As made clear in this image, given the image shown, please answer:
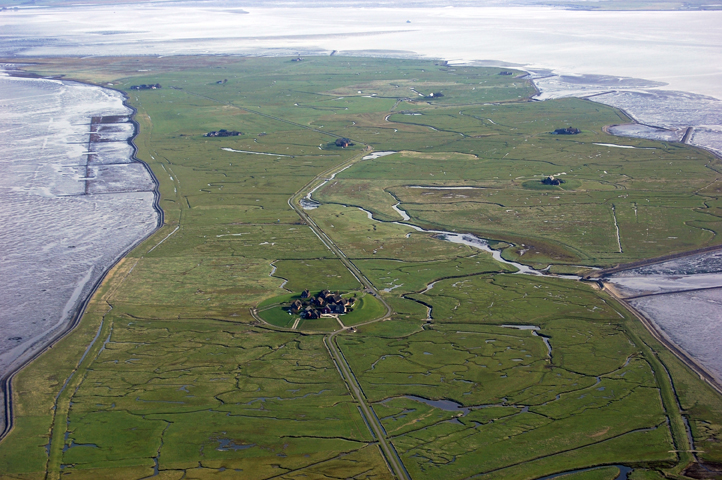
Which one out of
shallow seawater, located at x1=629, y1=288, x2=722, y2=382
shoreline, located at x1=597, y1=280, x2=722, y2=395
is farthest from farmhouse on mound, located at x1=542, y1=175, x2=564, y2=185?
shallow seawater, located at x1=629, y1=288, x2=722, y2=382

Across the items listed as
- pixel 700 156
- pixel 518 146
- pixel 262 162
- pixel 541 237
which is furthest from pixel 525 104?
pixel 541 237

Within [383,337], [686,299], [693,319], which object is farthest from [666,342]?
[383,337]

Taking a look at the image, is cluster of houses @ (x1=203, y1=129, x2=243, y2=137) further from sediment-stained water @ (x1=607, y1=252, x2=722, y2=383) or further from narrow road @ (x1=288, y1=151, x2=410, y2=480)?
sediment-stained water @ (x1=607, y1=252, x2=722, y2=383)

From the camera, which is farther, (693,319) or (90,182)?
(90,182)

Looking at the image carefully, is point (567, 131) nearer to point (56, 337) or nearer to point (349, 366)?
point (349, 366)

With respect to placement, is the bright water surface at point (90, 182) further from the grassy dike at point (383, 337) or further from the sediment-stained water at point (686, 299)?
the grassy dike at point (383, 337)

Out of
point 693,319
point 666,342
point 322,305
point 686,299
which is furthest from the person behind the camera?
point 686,299

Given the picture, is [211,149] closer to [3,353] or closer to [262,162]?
[262,162]
